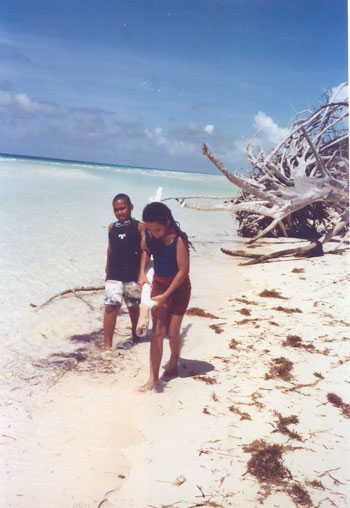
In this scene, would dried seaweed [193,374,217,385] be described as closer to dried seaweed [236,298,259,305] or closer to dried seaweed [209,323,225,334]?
dried seaweed [209,323,225,334]

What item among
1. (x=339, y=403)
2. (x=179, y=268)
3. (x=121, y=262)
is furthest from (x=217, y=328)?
(x=339, y=403)

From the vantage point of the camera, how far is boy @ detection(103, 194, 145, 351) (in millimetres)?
3633

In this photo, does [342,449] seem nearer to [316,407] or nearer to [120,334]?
[316,407]

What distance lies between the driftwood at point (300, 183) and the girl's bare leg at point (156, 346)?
102 inches

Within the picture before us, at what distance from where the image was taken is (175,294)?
300cm

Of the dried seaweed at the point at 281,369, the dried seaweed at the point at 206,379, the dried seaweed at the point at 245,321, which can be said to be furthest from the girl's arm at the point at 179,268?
the dried seaweed at the point at 245,321

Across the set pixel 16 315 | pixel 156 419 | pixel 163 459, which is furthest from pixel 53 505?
pixel 16 315

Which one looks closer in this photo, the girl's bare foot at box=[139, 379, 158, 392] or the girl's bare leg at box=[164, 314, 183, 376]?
the girl's bare foot at box=[139, 379, 158, 392]

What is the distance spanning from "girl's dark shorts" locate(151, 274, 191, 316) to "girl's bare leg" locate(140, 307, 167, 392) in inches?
3.7

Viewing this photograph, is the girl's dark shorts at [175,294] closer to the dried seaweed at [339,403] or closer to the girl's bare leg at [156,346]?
the girl's bare leg at [156,346]

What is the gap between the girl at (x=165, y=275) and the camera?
9.29 feet

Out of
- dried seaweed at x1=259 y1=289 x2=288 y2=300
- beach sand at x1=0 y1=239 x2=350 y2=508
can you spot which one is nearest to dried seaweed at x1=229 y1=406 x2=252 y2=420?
beach sand at x1=0 y1=239 x2=350 y2=508

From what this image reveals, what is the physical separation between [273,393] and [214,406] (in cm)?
45

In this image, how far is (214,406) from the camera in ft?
8.84
